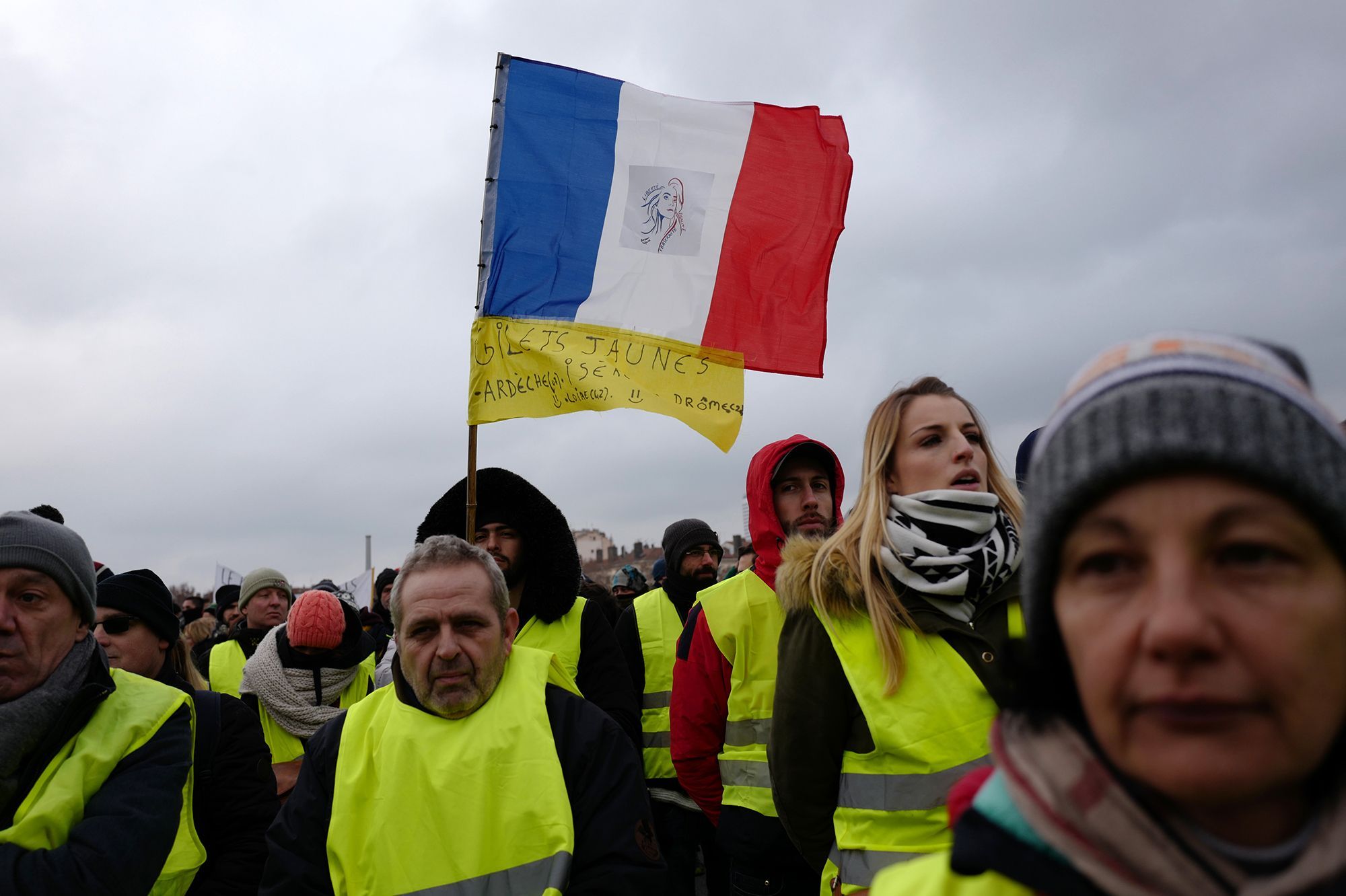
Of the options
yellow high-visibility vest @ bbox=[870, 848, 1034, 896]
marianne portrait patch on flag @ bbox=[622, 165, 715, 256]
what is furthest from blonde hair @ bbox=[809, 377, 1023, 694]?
marianne portrait patch on flag @ bbox=[622, 165, 715, 256]

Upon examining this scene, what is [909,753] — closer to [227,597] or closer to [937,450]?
[937,450]

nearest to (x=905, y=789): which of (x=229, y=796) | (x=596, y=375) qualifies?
(x=229, y=796)

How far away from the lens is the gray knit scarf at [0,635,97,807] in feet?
8.16

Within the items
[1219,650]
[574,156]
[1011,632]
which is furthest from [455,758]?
[574,156]

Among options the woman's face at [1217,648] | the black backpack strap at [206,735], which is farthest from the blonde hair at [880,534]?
the black backpack strap at [206,735]

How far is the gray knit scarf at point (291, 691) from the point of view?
15.6ft

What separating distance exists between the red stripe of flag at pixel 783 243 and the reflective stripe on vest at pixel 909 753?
307cm

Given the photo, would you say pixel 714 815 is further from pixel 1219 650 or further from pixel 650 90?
pixel 650 90

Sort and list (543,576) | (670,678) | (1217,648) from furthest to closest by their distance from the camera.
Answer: (670,678), (543,576), (1217,648)

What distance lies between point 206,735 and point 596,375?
97.5 inches

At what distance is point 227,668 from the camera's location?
573 cm

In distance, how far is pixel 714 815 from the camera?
13.1 ft

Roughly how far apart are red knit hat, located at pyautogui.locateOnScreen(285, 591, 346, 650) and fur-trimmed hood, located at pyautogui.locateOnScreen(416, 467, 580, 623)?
734mm

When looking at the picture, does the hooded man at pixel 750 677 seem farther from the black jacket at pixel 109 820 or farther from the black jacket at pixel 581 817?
the black jacket at pixel 109 820
